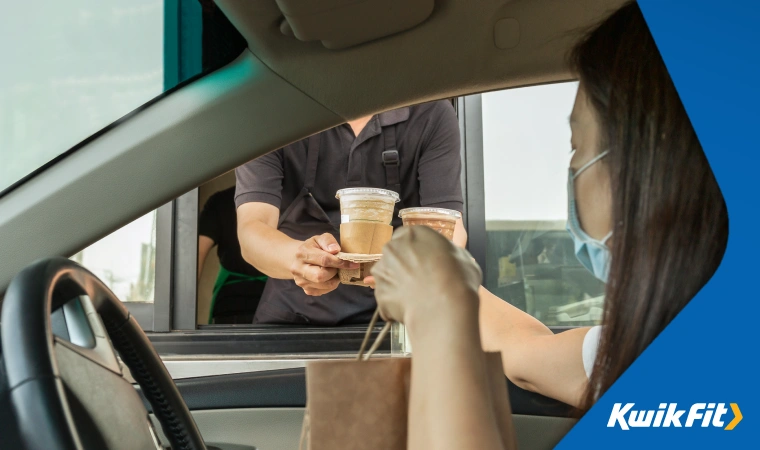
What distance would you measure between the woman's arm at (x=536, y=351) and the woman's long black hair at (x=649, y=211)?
48 cm

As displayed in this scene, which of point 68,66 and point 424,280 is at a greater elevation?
point 68,66

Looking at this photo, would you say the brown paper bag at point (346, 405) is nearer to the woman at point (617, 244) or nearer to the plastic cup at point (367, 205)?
the woman at point (617, 244)

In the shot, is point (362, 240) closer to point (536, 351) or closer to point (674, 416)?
point (536, 351)

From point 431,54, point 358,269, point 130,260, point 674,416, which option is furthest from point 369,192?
point 130,260

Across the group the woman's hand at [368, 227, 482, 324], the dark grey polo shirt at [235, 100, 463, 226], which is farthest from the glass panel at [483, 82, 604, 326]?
the woman's hand at [368, 227, 482, 324]

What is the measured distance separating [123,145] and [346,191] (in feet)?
1.20

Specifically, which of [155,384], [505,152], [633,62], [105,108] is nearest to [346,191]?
→ [155,384]

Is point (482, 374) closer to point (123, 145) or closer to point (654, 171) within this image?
point (654, 171)

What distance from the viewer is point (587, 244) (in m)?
0.78

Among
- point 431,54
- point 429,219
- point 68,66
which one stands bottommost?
point 429,219

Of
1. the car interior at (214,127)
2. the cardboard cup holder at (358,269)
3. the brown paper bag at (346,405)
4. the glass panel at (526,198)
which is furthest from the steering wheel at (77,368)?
the glass panel at (526,198)

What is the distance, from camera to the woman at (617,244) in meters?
0.56

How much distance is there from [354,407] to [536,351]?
75cm

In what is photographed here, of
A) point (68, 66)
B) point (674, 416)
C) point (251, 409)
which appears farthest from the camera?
point (68, 66)
